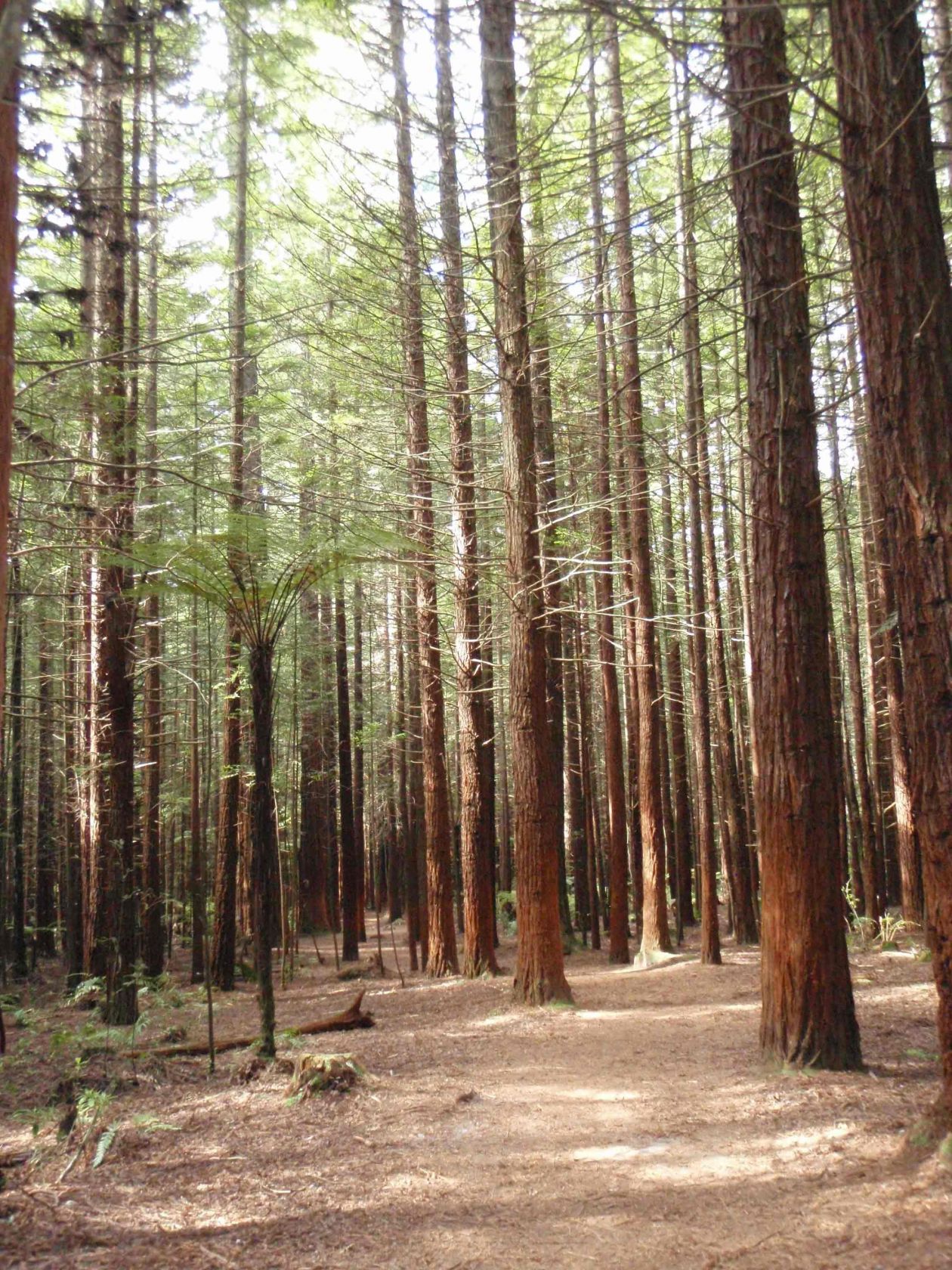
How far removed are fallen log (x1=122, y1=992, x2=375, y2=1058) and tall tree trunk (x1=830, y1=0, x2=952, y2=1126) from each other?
232 inches

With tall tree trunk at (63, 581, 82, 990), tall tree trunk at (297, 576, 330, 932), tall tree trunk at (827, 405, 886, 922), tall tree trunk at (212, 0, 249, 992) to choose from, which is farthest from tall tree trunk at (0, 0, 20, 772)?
tall tree trunk at (297, 576, 330, 932)

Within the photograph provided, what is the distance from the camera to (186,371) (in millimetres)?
16672

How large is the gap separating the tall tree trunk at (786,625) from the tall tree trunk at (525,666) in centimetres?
335

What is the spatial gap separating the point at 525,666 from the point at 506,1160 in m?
5.21

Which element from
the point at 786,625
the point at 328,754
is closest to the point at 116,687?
the point at 786,625

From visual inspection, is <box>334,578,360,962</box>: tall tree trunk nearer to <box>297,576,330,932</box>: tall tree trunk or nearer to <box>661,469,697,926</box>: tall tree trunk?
<box>297,576,330,932</box>: tall tree trunk

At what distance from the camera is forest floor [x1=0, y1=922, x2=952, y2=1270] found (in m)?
3.76

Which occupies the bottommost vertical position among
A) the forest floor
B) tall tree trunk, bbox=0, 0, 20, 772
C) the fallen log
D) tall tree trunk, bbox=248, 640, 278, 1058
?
the fallen log

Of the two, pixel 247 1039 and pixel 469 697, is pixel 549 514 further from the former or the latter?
pixel 247 1039

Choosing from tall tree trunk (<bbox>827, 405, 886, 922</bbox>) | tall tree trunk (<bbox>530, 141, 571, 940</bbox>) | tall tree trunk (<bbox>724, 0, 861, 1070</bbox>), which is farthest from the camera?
tall tree trunk (<bbox>827, 405, 886, 922</bbox>)

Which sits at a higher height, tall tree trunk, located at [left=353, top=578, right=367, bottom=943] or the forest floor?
tall tree trunk, located at [left=353, top=578, right=367, bottom=943]

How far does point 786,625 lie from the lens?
237 inches

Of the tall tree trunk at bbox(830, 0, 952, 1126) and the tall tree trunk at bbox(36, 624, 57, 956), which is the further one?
the tall tree trunk at bbox(36, 624, 57, 956)

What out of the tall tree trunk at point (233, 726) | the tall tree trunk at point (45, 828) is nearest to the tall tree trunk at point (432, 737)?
the tall tree trunk at point (233, 726)
